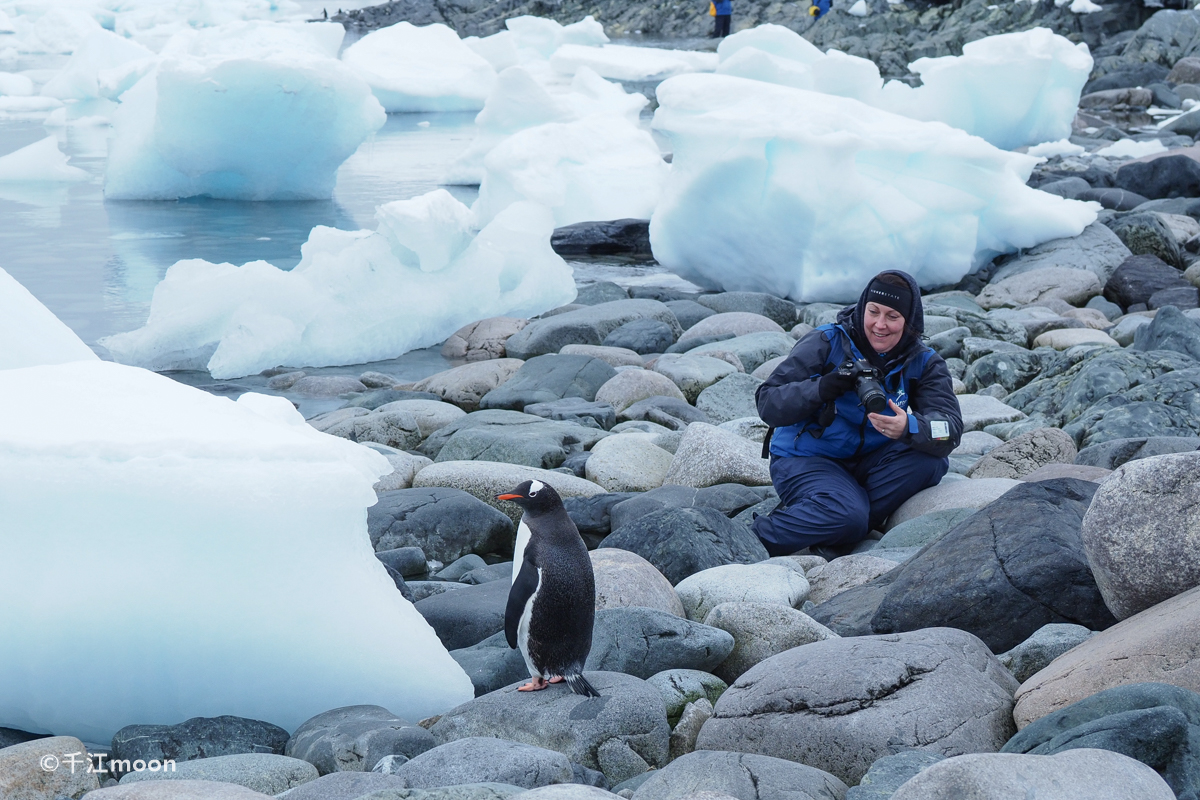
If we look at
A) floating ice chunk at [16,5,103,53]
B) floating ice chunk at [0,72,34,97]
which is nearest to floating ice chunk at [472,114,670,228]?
floating ice chunk at [0,72,34,97]

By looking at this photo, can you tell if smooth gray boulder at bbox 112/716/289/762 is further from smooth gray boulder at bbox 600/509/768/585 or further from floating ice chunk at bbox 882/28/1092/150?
floating ice chunk at bbox 882/28/1092/150

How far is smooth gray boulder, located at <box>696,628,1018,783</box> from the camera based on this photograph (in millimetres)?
2432

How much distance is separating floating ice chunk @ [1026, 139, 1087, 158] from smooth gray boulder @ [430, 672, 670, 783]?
1372 cm

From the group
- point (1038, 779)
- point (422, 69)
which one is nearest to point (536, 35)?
point (422, 69)

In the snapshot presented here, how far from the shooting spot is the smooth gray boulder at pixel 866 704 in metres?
2.43

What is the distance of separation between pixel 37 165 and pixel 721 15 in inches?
858

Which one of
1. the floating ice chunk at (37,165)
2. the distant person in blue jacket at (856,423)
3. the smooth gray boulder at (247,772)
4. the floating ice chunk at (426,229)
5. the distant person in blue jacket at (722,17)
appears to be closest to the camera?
the smooth gray boulder at (247,772)

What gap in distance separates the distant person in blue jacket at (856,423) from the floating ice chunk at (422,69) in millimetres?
18283

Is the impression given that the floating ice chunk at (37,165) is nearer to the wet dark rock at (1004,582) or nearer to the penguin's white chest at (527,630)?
the penguin's white chest at (527,630)

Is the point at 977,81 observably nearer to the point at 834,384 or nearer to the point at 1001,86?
the point at 1001,86

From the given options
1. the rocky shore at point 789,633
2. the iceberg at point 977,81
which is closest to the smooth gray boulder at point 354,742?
the rocky shore at point 789,633

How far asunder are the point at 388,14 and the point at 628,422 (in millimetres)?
40185

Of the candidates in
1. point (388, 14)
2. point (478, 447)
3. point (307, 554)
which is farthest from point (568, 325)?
point (388, 14)

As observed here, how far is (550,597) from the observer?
2.74m
